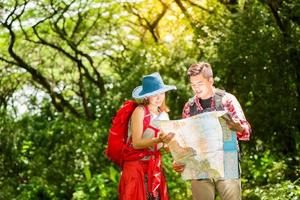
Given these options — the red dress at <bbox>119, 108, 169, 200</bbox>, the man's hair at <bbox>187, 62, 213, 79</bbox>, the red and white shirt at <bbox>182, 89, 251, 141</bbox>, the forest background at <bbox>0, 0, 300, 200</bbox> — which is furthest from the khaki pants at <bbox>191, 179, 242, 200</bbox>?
the forest background at <bbox>0, 0, 300, 200</bbox>

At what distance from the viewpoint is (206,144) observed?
4547 mm

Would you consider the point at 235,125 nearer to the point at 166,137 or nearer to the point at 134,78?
the point at 166,137

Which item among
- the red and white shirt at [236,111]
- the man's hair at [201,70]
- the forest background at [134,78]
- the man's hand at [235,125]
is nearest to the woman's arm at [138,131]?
the red and white shirt at [236,111]

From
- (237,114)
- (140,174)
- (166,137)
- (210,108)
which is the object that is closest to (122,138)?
(140,174)

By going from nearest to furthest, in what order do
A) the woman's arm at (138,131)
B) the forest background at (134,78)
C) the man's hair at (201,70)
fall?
1. the man's hair at (201,70)
2. the woman's arm at (138,131)
3. the forest background at (134,78)

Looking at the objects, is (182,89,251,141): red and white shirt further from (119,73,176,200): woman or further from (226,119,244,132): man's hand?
(119,73,176,200): woman

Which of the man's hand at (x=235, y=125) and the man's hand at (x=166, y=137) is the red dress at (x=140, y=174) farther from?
the man's hand at (x=235, y=125)

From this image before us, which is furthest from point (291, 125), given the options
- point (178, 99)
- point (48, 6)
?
point (48, 6)

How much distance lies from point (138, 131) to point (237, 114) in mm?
888

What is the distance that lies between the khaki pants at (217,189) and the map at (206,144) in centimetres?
10

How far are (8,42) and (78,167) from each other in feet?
17.0

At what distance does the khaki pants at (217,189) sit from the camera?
15.3 feet

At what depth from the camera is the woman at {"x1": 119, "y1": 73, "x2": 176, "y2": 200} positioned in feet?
16.5

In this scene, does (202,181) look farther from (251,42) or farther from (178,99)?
(178,99)
